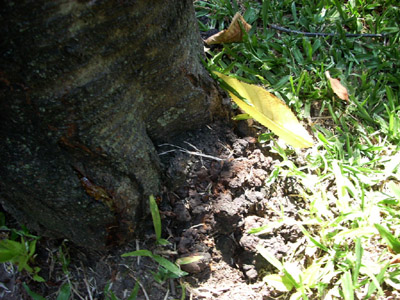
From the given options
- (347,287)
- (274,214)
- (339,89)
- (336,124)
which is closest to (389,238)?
(347,287)

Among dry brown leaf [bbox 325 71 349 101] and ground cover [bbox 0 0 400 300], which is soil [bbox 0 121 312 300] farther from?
dry brown leaf [bbox 325 71 349 101]

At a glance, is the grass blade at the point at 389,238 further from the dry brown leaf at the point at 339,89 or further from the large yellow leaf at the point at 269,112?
the dry brown leaf at the point at 339,89

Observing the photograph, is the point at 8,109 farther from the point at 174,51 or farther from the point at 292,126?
the point at 292,126

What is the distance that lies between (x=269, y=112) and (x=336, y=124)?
50 centimetres

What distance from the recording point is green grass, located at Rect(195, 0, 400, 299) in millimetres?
1713

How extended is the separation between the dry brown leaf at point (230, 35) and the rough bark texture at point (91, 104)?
0.56 meters

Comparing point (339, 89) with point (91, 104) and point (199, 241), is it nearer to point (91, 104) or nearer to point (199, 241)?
point (199, 241)

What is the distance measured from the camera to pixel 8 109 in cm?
122

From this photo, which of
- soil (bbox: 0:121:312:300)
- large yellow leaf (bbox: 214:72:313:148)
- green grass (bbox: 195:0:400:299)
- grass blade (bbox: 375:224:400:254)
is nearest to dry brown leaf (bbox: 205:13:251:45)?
green grass (bbox: 195:0:400:299)

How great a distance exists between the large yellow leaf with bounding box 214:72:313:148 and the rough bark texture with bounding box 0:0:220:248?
183 mm

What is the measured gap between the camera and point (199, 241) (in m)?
1.75

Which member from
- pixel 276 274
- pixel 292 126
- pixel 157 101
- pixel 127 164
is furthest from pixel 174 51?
pixel 276 274

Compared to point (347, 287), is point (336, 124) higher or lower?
higher

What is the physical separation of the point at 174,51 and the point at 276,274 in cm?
101
